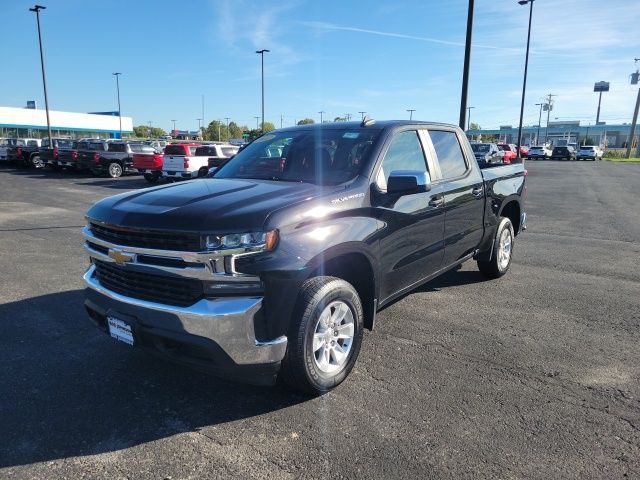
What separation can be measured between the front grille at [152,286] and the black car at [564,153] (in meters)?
57.1

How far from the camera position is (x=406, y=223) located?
4113 mm

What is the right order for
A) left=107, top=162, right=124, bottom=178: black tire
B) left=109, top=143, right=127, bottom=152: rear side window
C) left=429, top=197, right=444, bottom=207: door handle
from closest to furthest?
left=429, top=197, right=444, bottom=207: door handle
left=107, top=162, right=124, bottom=178: black tire
left=109, top=143, right=127, bottom=152: rear side window

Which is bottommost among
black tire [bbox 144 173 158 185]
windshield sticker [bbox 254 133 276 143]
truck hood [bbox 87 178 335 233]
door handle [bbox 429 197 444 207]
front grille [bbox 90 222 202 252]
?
black tire [bbox 144 173 158 185]

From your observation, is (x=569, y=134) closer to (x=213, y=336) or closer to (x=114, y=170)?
(x=114, y=170)

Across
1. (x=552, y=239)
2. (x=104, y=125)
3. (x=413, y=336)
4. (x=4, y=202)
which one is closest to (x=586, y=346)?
(x=413, y=336)

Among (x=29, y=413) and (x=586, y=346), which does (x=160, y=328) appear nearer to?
(x=29, y=413)

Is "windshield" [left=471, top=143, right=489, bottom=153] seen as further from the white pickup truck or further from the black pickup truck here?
the black pickup truck

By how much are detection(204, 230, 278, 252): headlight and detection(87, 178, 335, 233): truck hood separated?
4 centimetres

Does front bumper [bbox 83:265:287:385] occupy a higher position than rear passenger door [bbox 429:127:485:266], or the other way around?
rear passenger door [bbox 429:127:485:266]

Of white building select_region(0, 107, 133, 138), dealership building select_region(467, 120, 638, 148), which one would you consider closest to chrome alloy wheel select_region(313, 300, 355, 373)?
white building select_region(0, 107, 133, 138)

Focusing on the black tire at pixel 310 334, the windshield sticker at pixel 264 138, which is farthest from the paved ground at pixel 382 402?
the windshield sticker at pixel 264 138

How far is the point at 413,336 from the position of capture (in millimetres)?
4531

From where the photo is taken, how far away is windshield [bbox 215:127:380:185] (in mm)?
4016

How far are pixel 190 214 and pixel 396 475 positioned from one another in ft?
6.21
